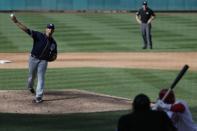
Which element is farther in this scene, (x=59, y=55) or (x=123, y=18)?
(x=123, y=18)

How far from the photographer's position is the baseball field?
14.0 meters

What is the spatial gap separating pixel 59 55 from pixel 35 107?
11.0m

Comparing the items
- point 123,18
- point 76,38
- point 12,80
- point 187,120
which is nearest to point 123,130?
point 187,120

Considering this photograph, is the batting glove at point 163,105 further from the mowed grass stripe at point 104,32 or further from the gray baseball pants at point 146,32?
the mowed grass stripe at point 104,32

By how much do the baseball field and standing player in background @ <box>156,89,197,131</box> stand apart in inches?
136

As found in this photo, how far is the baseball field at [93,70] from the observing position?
46.1 feet

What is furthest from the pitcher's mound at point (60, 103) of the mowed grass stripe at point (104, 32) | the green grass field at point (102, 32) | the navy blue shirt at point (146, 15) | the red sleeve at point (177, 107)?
the mowed grass stripe at point (104, 32)

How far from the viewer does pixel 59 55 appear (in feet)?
85.8

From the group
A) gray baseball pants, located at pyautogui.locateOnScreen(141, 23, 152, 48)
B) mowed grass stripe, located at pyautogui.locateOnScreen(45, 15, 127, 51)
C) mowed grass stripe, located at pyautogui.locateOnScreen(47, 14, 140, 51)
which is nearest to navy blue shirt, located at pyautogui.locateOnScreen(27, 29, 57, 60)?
gray baseball pants, located at pyautogui.locateOnScreen(141, 23, 152, 48)

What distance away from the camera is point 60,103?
51.6ft

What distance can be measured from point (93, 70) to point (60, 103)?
6020mm

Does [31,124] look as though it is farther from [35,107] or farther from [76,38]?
[76,38]

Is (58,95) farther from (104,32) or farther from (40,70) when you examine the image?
(104,32)

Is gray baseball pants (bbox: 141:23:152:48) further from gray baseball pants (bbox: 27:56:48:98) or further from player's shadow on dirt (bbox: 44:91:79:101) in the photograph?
gray baseball pants (bbox: 27:56:48:98)
